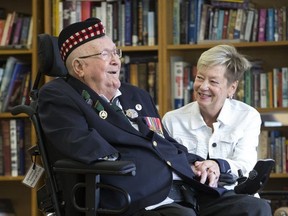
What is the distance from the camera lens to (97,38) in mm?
2838

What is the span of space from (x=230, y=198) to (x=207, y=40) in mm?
1663

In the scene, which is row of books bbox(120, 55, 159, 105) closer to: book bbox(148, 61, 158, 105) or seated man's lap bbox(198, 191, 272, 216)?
book bbox(148, 61, 158, 105)

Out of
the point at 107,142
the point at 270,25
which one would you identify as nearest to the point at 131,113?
the point at 107,142

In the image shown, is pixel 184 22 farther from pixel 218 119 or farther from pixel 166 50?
pixel 218 119

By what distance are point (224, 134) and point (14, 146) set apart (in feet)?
5.59

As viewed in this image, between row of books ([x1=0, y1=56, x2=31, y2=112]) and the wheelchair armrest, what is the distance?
1.97 metres

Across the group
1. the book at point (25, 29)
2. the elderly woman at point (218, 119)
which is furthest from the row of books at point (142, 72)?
the elderly woman at point (218, 119)

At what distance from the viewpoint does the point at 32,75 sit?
437cm

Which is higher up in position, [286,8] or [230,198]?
[286,8]

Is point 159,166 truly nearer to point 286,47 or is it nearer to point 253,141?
point 253,141

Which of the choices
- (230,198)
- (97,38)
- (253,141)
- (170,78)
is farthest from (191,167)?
(170,78)

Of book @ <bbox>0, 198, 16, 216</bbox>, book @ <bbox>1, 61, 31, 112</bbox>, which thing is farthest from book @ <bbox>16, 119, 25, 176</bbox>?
book @ <bbox>0, 198, 16, 216</bbox>

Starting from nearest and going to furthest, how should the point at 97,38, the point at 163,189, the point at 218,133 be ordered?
the point at 163,189 < the point at 97,38 < the point at 218,133

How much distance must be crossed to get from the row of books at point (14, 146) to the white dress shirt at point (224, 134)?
4.69ft
